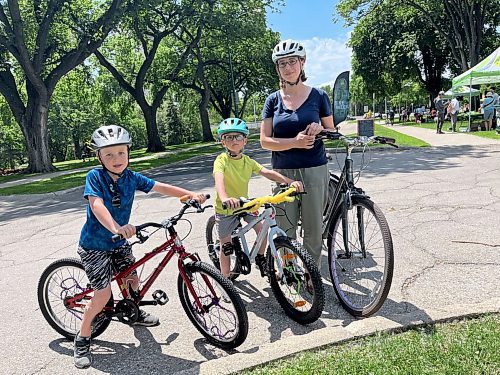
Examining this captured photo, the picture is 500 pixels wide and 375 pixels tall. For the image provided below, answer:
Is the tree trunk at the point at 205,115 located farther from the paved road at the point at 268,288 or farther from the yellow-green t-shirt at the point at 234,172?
the yellow-green t-shirt at the point at 234,172

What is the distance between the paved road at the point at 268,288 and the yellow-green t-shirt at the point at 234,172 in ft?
3.36

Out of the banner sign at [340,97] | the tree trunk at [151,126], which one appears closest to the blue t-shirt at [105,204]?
the banner sign at [340,97]

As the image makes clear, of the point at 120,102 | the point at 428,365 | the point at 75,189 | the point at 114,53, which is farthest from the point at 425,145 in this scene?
the point at 120,102

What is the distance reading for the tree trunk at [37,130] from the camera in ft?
64.1

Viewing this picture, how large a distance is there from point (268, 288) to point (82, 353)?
1771mm

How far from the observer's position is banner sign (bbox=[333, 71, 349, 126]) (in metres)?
5.07

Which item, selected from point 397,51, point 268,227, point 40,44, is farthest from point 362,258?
point 397,51

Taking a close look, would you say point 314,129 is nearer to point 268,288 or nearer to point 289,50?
point 289,50

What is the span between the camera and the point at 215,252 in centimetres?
433

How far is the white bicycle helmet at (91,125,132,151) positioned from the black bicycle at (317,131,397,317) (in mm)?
1505

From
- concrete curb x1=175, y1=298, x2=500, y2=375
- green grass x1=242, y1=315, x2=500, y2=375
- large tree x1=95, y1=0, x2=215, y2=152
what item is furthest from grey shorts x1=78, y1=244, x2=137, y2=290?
large tree x1=95, y1=0, x2=215, y2=152

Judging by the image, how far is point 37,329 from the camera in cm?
380

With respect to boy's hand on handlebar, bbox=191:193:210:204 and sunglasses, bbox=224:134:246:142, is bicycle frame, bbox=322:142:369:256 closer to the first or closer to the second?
sunglasses, bbox=224:134:246:142

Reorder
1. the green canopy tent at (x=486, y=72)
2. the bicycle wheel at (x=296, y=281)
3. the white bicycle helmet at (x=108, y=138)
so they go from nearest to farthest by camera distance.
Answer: the white bicycle helmet at (x=108, y=138)
the bicycle wheel at (x=296, y=281)
the green canopy tent at (x=486, y=72)
